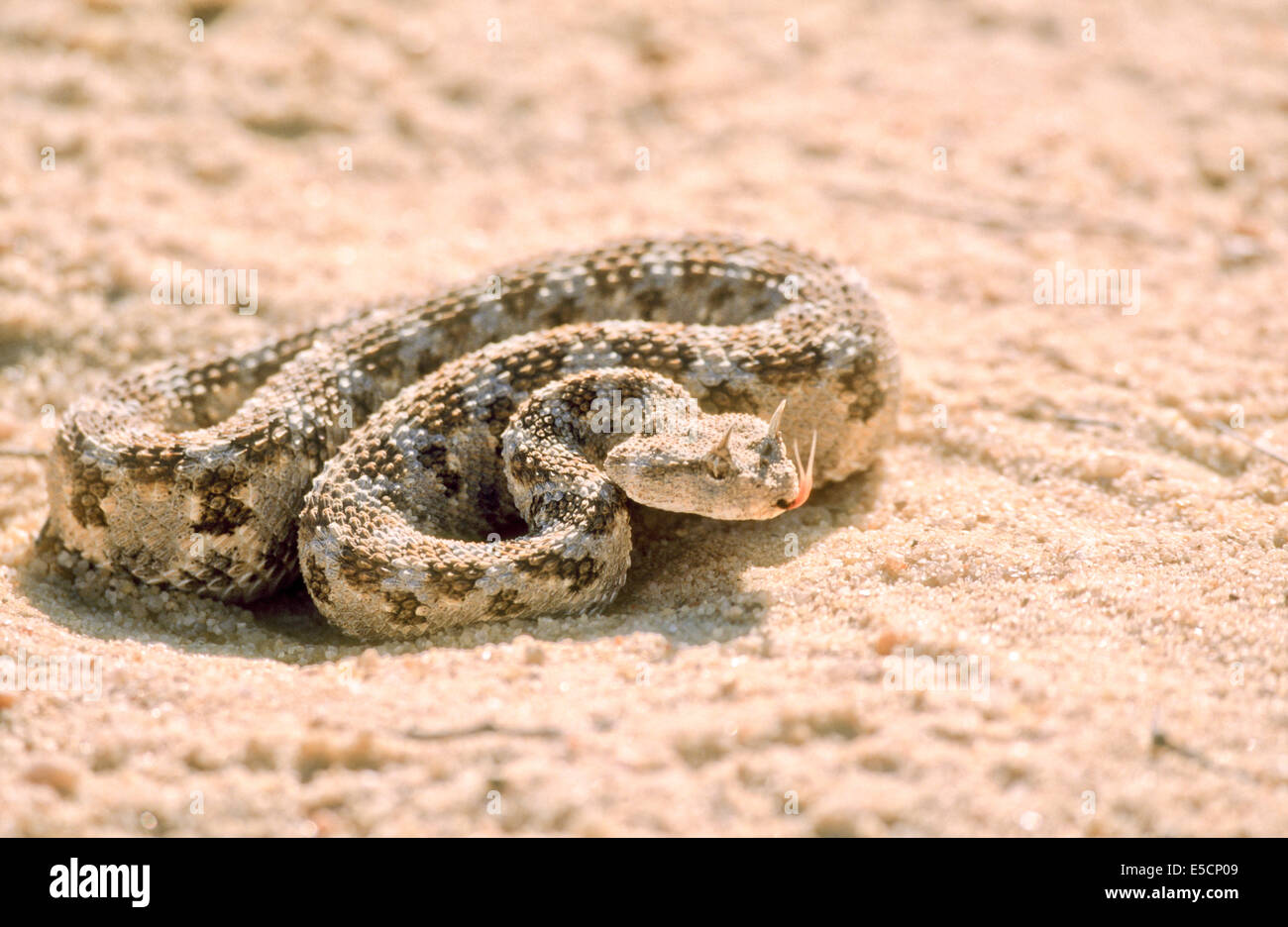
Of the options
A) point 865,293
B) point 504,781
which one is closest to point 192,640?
point 504,781

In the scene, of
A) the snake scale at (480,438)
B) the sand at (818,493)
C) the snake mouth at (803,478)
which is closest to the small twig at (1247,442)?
the sand at (818,493)

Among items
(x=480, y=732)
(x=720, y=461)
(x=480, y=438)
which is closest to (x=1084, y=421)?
(x=720, y=461)

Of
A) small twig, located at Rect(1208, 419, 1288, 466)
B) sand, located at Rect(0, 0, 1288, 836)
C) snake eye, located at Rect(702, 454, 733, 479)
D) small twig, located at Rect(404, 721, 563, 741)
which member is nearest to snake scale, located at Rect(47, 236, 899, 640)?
snake eye, located at Rect(702, 454, 733, 479)

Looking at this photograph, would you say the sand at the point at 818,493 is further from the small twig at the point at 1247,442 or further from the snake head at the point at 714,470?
the snake head at the point at 714,470

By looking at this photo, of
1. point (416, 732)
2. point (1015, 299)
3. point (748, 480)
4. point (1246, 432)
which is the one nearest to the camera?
point (416, 732)

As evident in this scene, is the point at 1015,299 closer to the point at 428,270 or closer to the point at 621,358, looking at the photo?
the point at 621,358
